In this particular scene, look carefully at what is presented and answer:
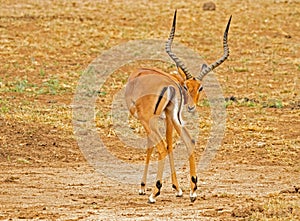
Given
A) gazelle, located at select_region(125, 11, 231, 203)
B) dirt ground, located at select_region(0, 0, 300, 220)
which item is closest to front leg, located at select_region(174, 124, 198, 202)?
gazelle, located at select_region(125, 11, 231, 203)

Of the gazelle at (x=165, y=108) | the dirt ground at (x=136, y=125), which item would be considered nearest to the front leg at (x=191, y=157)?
the gazelle at (x=165, y=108)

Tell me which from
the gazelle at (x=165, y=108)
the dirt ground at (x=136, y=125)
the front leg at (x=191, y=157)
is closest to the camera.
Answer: the dirt ground at (x=136, y=125)

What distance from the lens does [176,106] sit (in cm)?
786

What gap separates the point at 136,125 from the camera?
11797 millimetres

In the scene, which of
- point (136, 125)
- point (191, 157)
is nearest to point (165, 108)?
point (191, 157)

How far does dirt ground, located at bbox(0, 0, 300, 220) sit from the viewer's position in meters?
7.47

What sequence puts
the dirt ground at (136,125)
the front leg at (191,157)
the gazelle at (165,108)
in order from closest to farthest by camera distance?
the dirt ground at (136,125) < the front leg at (191,157) < the gazelle at (165,108)

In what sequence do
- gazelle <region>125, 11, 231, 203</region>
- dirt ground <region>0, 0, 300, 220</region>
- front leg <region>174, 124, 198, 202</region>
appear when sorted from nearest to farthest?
dirt ground <region>0, 0, 300, 220</region>
front leg <region>174, 124, 198, 202</region>
gazelle <region>125, 11, 231, 203</region>

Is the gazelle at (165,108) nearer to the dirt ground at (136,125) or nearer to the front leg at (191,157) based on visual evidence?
the front leg at (191,157)

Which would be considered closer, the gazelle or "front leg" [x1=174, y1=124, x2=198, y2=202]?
"front leg" [x1=174, y1=124, x2=198, y2=202]

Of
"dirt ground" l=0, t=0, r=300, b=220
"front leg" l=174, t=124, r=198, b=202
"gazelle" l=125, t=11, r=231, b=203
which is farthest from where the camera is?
"gazelle" l=125, t=11, r=231, b=203

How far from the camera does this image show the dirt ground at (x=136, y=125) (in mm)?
7469

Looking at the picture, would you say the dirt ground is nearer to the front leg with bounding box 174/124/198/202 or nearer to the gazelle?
the front leg with bounding box 174/124/198/202

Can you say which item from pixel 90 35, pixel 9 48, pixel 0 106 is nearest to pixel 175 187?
pixel 0 106
